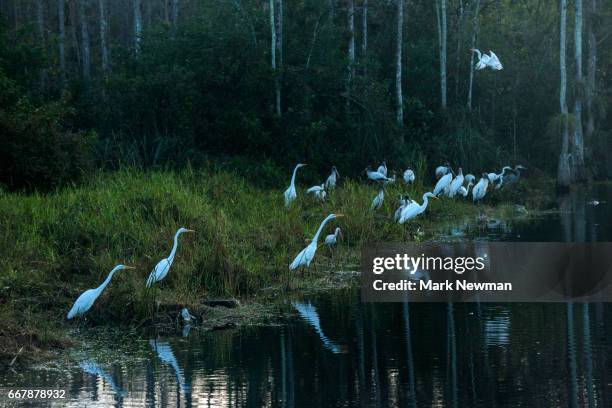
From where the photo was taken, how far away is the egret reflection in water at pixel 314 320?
35.9 ft

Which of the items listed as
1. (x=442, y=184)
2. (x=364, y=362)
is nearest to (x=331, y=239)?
(x=364, y=362)

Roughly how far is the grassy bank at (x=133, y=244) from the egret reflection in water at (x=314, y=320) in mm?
791

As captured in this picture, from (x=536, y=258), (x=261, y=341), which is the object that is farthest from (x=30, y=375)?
(x=536, y=258)

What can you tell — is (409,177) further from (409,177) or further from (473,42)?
(473,42)

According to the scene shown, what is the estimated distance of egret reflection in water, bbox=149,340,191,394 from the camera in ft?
30.9

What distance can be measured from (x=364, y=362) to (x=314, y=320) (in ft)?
7.17

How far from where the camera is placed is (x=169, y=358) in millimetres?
10477

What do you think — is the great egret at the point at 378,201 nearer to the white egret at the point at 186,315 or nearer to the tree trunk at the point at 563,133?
the white egret at the point at 186,315

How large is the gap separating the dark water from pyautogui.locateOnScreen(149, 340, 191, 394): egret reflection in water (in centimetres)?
1

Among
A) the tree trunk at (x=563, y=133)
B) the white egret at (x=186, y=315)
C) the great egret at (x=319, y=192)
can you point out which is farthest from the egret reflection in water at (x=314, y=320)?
the tree trunk at (x=563, y=133)

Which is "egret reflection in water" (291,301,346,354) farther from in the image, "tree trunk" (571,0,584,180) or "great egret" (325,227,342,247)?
"tree trunk" (571,0,584,180)

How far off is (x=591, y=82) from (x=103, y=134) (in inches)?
753

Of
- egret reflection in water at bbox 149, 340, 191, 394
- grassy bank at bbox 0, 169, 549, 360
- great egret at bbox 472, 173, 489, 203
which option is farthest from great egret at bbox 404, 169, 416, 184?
egret reflection in water at bbox 149, 340, 191, 394

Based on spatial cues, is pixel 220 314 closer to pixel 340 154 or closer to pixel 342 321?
pixel 342 321
